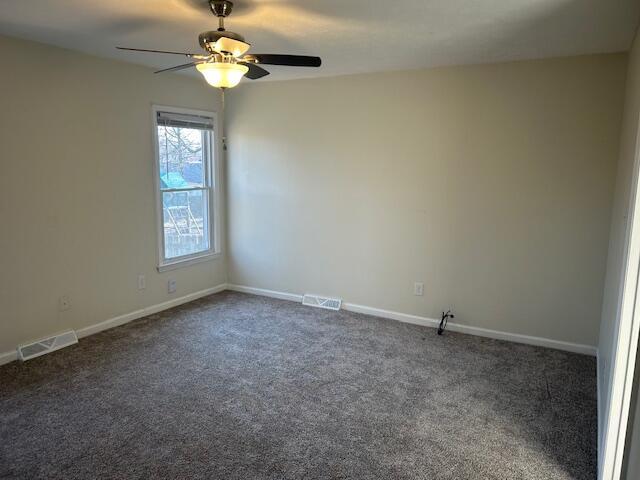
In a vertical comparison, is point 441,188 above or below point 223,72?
below

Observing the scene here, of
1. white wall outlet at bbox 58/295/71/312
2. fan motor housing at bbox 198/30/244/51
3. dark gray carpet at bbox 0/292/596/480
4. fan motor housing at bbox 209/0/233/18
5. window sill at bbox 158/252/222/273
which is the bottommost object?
dark gray carpet at bbox 0/292/596/480

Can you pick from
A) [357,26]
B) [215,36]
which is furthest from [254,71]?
[357,26]

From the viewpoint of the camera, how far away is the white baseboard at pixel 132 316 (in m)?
3.36

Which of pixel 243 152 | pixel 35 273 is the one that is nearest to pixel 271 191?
pixel 243 152

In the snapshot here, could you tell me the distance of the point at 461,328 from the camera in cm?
411

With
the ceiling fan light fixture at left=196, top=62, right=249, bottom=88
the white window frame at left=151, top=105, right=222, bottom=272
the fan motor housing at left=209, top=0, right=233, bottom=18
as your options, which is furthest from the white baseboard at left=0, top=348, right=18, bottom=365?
the fan motor housing at left=209, top=0, right=233, bottom=18

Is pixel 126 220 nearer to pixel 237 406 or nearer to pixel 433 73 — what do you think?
pixel 237 406

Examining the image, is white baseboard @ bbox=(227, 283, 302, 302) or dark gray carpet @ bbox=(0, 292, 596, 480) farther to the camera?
white baseboard @ bbox=(227, 283, 302, 302)

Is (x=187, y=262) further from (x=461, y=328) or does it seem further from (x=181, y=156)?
(x=461, y=328)

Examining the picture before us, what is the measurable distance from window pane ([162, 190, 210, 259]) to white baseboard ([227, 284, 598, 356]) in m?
0.90

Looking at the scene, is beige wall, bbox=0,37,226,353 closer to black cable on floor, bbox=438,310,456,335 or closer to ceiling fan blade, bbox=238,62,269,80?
ceiling fan blade, bbox=238,62,269,80

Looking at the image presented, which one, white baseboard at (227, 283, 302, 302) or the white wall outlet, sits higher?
the white wall outlet

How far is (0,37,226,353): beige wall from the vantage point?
10.8 ft

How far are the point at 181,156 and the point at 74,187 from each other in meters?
1.22
